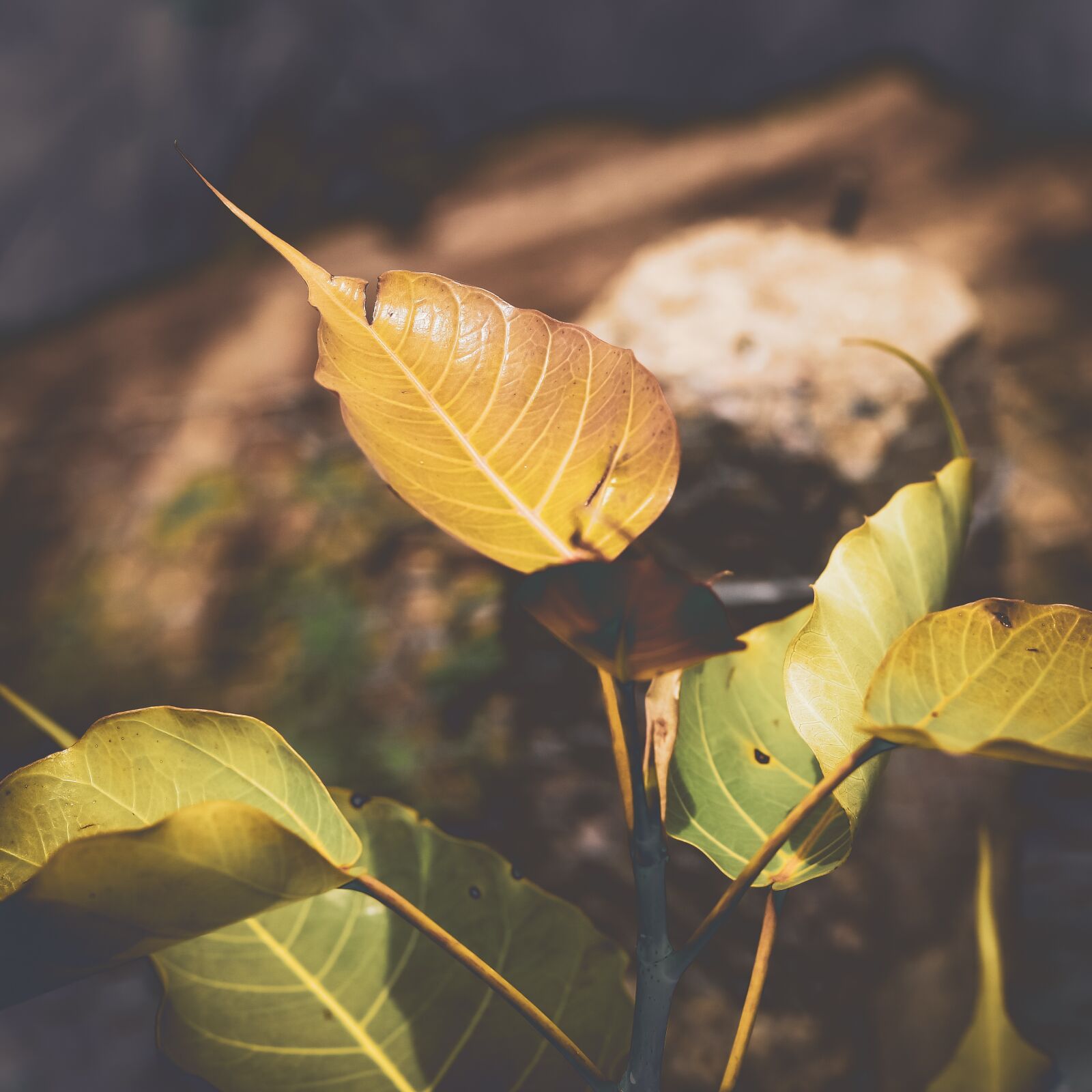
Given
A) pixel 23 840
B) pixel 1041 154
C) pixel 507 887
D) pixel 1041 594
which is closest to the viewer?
pixel 23 840

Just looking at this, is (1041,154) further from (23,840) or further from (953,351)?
(23,840)

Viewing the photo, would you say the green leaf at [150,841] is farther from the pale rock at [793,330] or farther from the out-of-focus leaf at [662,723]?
the pale rock at [793,330]

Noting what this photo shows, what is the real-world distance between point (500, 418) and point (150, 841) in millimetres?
159

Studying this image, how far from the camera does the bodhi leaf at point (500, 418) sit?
9.7 inches

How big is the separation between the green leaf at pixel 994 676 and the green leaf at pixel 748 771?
0.21 ft

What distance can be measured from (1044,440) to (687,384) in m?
0.61

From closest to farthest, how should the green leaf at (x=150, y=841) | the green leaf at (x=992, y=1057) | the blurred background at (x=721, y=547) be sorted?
the green leaf at (x=150, y=841), the green leaf at (x=992, y=1057), the blurred background at (x=721, y=547)

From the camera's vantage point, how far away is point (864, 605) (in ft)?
0.92

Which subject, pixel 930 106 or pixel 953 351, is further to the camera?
pixel 930 106

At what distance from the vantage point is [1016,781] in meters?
0.74

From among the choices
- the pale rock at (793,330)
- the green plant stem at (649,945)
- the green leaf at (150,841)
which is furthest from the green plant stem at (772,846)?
the pale rock at (793,330)

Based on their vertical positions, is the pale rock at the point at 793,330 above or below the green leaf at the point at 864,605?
below

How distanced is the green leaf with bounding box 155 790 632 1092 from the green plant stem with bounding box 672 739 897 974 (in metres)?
0.09

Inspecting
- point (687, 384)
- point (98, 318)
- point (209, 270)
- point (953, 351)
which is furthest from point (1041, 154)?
point (98, 318)
